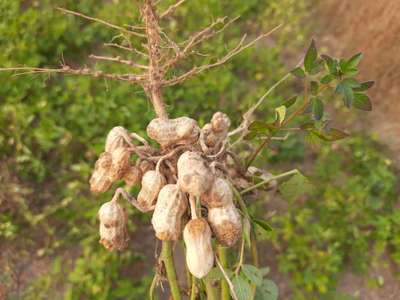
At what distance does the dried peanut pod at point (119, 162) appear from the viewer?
1.00 meters

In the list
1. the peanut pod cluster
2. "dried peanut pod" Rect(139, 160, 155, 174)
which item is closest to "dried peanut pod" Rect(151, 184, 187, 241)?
the peanut pod cluster

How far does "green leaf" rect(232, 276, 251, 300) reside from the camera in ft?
3.28

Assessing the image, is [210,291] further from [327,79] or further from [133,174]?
[327,79]

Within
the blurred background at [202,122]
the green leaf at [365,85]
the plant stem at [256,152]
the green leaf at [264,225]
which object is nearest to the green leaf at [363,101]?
the green leaf at [365,85]

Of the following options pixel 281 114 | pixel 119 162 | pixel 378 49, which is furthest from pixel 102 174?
pixel 378 49

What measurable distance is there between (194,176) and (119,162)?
0.65 feet

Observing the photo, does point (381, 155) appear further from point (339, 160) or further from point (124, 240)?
point (124, 240)

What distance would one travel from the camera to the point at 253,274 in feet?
3.42

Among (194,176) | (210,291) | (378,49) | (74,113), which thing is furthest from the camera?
(378,49)

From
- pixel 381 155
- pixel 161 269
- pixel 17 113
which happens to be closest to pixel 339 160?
pixel 381 155

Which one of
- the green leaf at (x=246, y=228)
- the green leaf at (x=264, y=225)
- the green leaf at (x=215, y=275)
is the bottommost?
the green leaf at (x=215, y=275)

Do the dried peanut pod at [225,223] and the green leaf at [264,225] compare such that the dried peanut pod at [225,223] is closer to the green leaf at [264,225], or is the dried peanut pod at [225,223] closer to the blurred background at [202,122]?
the green leaf at [264,225]

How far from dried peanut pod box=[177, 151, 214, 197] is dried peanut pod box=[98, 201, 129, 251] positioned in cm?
18

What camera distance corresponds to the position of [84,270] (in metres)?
1.87
